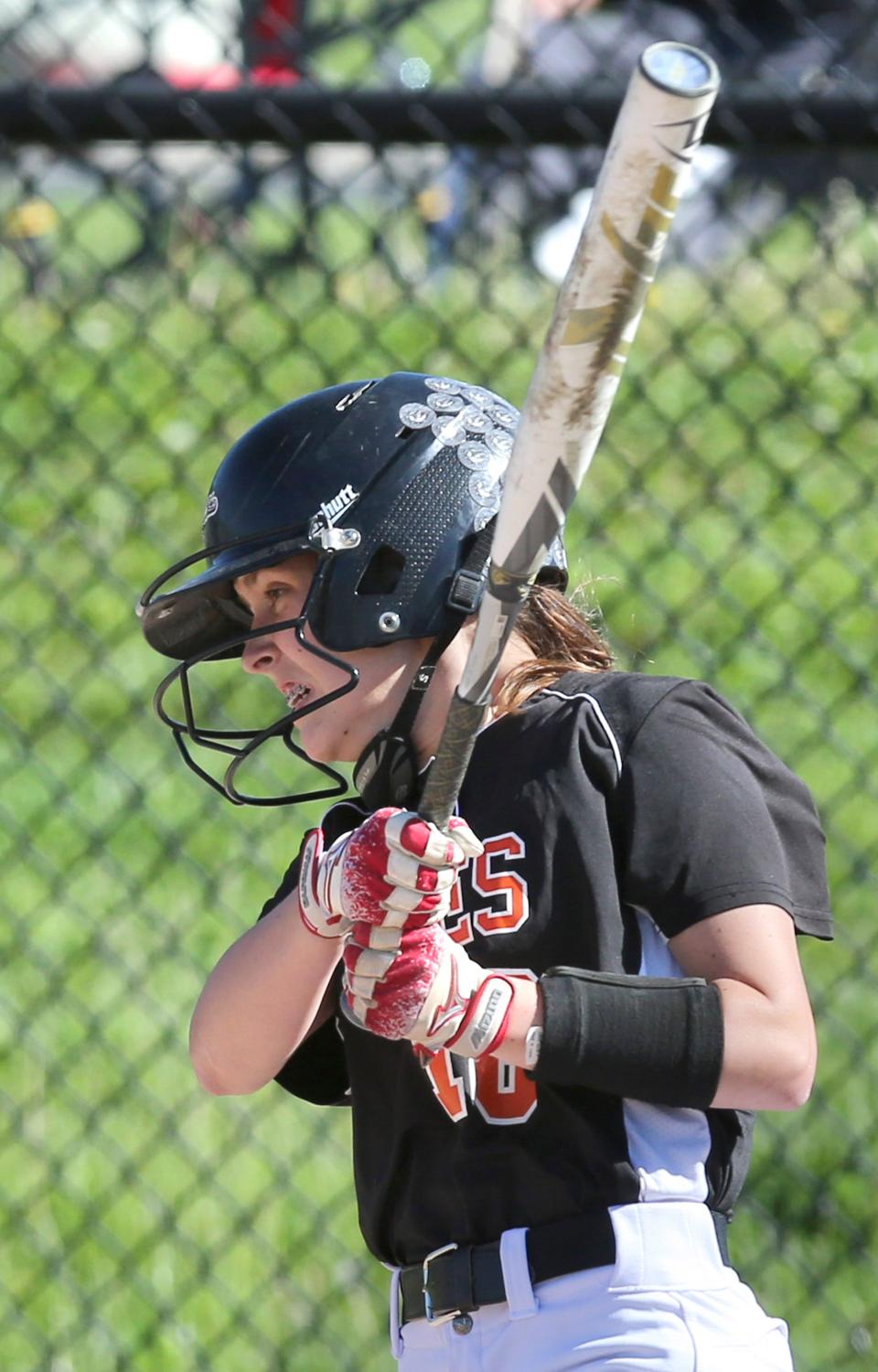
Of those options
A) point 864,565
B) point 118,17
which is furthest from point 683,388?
point 118,17

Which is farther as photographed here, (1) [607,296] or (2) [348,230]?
(2) [348,230]

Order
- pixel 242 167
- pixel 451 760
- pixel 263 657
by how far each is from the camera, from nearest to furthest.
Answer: pixel 451 760 → pixel 263 657 → pixel 242 167

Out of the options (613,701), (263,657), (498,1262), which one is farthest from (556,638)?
(498,1262)

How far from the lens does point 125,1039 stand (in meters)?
3.99

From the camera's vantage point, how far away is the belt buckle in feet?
6.26

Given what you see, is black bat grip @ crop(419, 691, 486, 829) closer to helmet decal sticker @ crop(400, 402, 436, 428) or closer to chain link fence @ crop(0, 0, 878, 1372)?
helmet decal sticker @ crop(400, 402, 436, 428)

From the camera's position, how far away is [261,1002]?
6.67 ft

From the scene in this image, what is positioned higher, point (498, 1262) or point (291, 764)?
point (498, 1262)

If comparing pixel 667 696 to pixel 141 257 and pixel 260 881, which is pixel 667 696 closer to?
pixel 260 881

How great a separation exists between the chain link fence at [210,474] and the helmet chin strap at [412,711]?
56cm

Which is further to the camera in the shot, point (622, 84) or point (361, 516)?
point (622, 84)

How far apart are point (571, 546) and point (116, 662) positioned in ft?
4.02

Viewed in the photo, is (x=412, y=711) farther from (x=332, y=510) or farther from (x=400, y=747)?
(x=332, y=510)

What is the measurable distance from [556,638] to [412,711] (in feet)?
0.73
